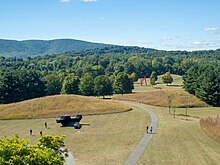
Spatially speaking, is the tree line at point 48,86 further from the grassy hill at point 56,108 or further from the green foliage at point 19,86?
the grassy hill at point 56,108

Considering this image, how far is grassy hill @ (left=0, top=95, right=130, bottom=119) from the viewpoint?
7406cm

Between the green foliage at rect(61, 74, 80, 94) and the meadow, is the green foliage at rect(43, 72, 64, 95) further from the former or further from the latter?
the meadow

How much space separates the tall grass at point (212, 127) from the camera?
49.8 meters

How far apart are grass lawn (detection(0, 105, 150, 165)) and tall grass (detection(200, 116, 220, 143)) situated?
11488 mm

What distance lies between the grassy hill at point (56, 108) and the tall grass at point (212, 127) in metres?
25.4

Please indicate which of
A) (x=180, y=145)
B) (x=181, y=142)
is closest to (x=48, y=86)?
(x=181, y=142)

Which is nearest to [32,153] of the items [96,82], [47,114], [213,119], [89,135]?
[89,135]

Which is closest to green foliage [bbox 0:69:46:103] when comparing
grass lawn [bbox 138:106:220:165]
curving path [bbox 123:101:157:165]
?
grass lawn [bbox 138:106:220:165]

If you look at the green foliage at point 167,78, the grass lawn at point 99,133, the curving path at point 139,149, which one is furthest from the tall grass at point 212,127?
the green foliage at point 167,78

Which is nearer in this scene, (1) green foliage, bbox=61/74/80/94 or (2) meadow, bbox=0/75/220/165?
(2) meadow, bbox=0/75/220/165

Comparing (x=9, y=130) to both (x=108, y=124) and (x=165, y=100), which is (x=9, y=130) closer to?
(x=108, y=124)

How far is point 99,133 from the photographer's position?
179 feet

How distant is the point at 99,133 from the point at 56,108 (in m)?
26.3

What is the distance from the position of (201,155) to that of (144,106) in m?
45.4
